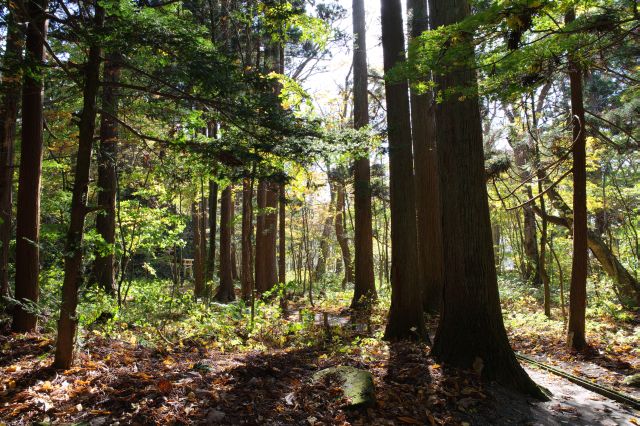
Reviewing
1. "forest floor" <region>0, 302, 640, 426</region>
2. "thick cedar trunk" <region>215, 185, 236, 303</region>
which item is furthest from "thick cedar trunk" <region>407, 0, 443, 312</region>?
"thick cedar trunk" <region>215, 185, 236, 303</region>

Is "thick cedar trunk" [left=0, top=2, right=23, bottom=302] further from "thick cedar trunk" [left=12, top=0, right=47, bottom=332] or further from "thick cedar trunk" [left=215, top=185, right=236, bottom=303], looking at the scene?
"thick cedar trunk" [left=215, top=185, right=236, bottom=303]

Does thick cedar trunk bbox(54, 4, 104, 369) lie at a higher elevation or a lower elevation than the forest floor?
higher

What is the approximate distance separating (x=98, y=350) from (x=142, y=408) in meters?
2.31

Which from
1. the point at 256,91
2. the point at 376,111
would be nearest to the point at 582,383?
the point at 256,91

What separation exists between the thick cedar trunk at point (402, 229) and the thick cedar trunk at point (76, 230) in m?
4.98

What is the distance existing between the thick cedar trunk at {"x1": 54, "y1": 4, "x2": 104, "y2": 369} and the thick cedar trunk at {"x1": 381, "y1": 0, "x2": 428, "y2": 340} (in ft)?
16.3

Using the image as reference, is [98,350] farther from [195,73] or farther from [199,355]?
[195,73]

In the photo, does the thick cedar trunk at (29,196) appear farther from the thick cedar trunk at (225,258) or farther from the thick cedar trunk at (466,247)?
the thick cedar trunk at (225,258)

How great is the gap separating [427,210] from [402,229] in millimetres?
3868

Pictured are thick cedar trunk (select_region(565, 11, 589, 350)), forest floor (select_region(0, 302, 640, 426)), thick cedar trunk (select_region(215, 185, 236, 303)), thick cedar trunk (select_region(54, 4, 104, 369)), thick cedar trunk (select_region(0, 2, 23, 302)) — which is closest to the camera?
forest floor (select_region(0, 302, 640, 426))

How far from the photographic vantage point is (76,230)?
4.90 m

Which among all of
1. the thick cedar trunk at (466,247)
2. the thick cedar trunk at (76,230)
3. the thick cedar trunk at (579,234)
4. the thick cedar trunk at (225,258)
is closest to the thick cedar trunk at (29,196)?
the thick cedar trunk at (76,230)

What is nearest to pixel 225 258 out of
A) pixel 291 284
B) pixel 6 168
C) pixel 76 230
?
pixel 291 284

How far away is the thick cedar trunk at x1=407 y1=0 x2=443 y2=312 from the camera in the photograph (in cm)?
1115
